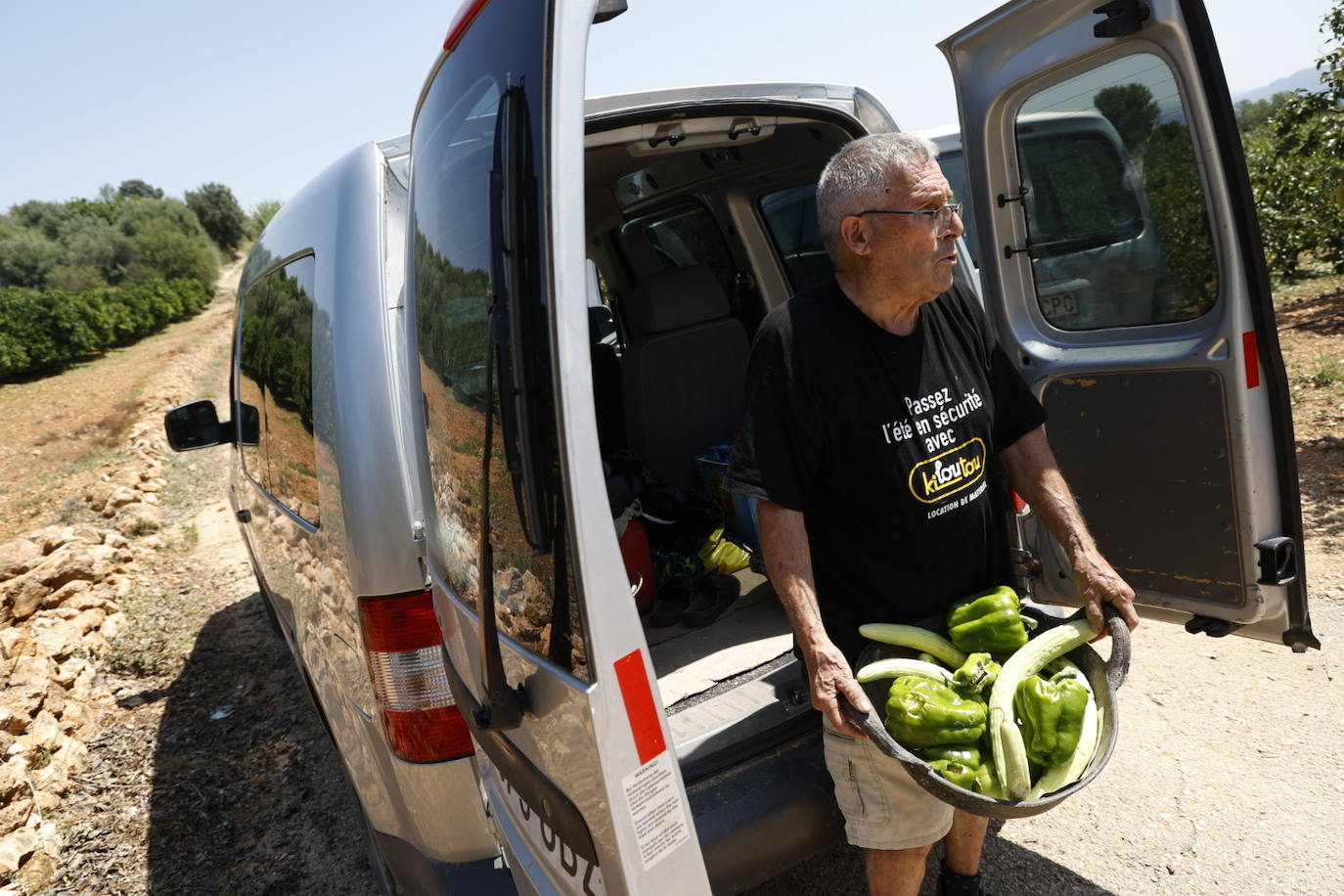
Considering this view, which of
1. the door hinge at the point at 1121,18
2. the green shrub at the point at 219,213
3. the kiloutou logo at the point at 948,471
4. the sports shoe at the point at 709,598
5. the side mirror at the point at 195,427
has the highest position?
the green shrub at the point at 219,213

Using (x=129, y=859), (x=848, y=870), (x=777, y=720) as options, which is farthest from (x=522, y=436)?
(x=129, y=859)

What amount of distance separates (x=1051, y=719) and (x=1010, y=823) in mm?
1435

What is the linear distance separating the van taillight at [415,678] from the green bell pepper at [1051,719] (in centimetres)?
119

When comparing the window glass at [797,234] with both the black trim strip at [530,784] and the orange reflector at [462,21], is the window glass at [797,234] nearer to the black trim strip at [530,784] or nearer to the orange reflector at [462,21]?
the orange reflector at [462,21]

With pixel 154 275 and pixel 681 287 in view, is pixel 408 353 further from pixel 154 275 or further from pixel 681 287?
pixel 154 275

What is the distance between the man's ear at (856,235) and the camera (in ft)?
6.39

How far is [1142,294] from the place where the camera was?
7.73 ft

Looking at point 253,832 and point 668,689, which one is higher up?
point 668,689

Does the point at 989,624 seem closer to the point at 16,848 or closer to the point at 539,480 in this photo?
the point at 539,480

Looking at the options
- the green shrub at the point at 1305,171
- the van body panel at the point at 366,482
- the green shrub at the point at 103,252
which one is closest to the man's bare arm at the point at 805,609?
the van body panel at the point at 366,482

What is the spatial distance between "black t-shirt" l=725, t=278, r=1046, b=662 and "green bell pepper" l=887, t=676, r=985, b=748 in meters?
0.32

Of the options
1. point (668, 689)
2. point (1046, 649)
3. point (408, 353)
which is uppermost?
point (408, 353)

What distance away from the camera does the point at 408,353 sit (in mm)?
1914

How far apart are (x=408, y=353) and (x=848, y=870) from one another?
206 centimetres
